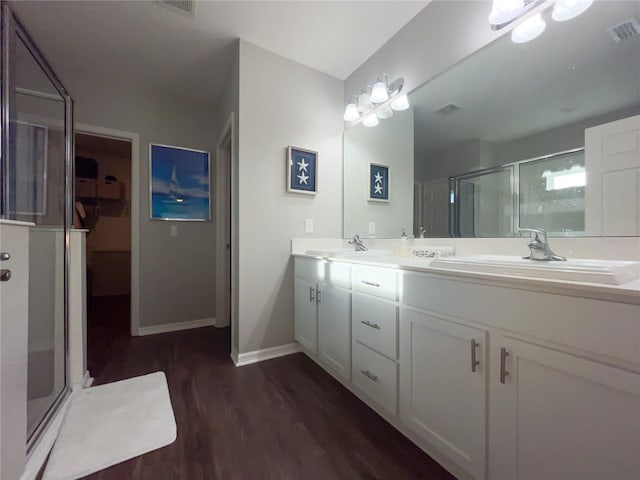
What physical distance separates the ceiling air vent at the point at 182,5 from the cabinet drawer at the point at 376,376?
7.93 ft

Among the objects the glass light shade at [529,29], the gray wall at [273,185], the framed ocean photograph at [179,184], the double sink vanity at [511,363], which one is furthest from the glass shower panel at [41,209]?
the glass light shade at [529,29]

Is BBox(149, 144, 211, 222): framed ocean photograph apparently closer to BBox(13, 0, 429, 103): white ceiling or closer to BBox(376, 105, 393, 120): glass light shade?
BBox(13, 0, 429, 103): white ceiling

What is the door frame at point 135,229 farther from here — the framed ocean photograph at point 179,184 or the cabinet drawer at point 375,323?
the cabinet drawer at point 375,323

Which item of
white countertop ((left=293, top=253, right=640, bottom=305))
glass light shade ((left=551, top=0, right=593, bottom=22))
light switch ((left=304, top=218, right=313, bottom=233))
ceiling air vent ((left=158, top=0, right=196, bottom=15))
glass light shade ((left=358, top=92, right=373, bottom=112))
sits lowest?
white countertop ((left=293, top=253, right=640, bottom=305))

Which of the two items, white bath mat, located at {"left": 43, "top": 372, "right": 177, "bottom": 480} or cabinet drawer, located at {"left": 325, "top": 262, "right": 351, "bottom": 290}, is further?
cabinet drawer, located at {"left": 325, "top": 262, "right": 351, "bottom": 290}

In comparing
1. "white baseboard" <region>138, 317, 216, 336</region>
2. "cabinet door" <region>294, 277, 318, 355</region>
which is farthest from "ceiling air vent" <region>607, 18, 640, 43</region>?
"white baseboard" <region>138, 317, 216, 336</region>

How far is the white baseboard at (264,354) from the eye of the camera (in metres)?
2.05

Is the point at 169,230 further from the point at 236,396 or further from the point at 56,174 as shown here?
the point at 236,396

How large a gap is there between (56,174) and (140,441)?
1692 millimetres

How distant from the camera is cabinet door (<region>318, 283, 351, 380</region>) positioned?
1.63 m

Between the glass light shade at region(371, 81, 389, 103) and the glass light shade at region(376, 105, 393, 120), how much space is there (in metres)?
0.06

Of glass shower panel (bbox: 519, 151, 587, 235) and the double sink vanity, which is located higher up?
glass shower panel (bbox: 519, 151, 587, 235)

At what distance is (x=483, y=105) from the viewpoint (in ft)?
4.91

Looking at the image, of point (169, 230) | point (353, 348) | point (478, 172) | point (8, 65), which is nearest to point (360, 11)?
point (478, 172)
